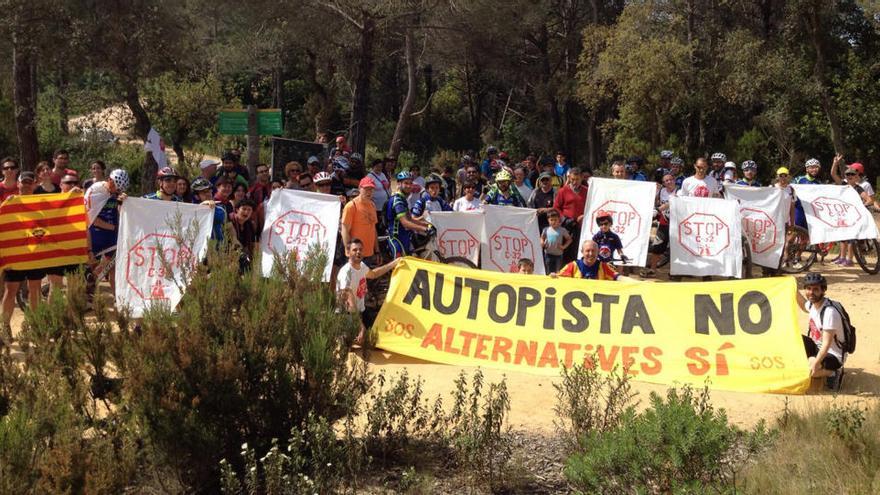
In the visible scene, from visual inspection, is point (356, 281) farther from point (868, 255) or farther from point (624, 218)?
point (868, 255)

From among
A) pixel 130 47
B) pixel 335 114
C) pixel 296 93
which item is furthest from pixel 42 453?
pixel 296 93

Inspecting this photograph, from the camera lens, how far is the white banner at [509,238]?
1228 centimetres

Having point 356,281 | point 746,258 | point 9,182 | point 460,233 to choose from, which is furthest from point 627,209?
point 9,182

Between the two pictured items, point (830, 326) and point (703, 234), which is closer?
point (830, 326)

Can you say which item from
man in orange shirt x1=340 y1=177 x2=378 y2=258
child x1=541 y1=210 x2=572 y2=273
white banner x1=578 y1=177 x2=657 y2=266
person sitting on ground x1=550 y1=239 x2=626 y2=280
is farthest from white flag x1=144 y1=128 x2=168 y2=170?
person sitting on ground x1=550 y1=239 x2=626 y2=280

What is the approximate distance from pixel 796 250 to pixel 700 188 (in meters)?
2.04

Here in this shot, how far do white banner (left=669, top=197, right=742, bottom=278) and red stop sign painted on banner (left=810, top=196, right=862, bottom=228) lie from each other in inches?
81.5

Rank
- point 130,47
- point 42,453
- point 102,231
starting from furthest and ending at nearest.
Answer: point 130,47 < point 102,231 < point 42,453

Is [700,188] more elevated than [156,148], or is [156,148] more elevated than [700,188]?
[156,148]

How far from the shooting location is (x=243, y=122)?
13898 millimetres

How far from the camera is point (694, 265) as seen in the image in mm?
12453

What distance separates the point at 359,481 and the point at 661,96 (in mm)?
24671

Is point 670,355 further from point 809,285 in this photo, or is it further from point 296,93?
point 296,93

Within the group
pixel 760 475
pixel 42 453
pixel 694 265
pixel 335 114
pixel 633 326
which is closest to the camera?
pixel 42 453
